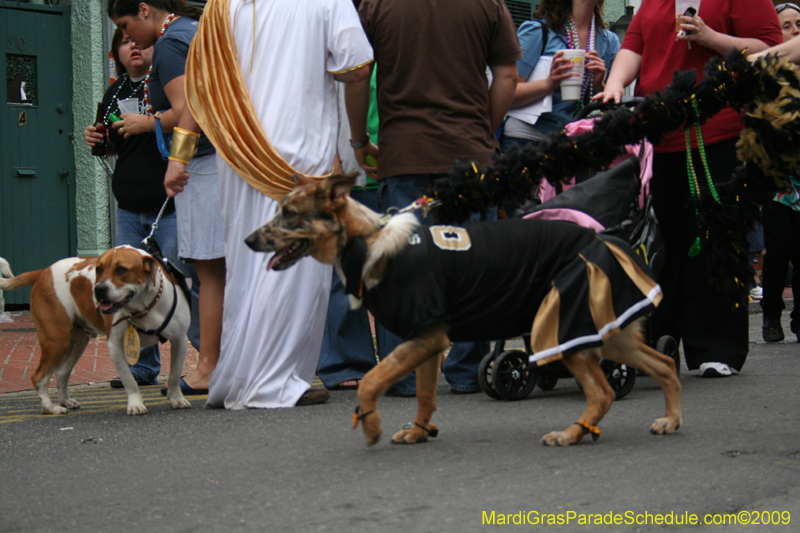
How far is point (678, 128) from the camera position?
4.67 metres

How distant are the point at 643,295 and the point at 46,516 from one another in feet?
7.73

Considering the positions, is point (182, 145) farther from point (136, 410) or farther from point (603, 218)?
point (603, 218)

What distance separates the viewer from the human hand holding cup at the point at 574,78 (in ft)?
17.6

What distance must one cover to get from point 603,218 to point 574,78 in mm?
1068

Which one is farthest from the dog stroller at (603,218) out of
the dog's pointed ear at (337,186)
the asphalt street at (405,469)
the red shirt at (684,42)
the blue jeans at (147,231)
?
the blue jeans at (147,231)

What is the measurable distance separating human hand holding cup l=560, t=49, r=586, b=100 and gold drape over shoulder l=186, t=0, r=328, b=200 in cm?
166

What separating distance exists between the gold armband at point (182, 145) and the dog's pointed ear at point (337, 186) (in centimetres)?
176

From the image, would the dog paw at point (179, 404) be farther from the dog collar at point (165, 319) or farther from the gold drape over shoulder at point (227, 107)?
the gold drape over shoulder at point (227, 107)

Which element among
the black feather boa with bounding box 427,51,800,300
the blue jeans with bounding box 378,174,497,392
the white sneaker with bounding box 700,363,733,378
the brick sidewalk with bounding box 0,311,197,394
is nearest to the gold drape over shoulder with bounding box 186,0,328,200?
the blue jeans with bounding box 378,174,497,392

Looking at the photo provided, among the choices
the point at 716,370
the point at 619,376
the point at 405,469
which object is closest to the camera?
the point at 405,469

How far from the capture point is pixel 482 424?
432cm

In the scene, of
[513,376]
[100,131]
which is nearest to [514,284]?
[513,376]

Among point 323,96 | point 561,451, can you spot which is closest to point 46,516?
point 561,451

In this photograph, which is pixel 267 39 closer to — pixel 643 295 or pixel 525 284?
pixel 525 284
